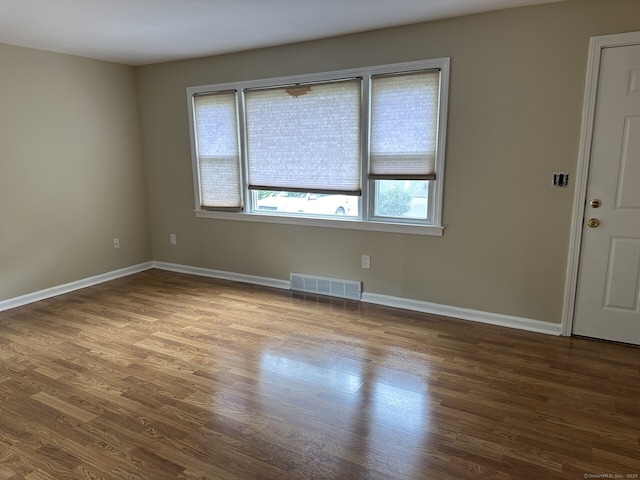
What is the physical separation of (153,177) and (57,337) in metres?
2.35

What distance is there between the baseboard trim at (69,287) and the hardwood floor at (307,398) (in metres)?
0.24

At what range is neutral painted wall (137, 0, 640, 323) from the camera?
115 inches

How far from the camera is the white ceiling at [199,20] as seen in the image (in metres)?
2.80

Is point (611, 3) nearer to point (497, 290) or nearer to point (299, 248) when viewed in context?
point (497, 290)

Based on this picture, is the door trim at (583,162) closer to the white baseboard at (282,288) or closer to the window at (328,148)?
the white baseboard at (282,288)

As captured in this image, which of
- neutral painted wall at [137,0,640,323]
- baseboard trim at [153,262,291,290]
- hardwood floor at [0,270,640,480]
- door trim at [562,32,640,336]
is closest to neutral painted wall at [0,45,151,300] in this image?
baseboard trim at [153,262,291,290]

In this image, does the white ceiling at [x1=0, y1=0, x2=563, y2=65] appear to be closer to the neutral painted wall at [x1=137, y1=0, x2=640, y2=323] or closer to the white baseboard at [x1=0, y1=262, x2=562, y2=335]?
the neutral painted wall at [x1=137, y1=0, x2=640, y2=323]

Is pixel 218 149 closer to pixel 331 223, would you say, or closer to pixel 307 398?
pixel 331 223

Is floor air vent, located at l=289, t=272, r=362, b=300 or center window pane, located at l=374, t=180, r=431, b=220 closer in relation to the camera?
center window pane, located at l=374, t=180, r=431, b=220

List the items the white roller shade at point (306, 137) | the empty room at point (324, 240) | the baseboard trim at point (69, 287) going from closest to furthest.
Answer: the empty room at point (324, 240) < the white roller shade at point (306, 137) < the baseboard trim at point (69, 287)

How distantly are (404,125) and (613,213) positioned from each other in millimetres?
1671

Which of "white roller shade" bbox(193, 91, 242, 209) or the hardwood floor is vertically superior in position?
"white roller shade" bbox(193, 91, 242, 209)

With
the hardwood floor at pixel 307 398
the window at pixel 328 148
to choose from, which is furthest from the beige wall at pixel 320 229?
the hardwood floor at pixel 307 398

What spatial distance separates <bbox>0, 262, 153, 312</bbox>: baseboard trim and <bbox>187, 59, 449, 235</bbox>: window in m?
1.19
